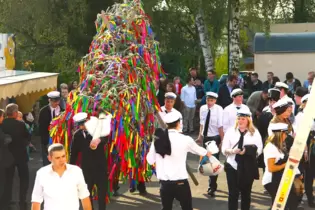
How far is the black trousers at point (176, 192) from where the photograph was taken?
25.5 feet

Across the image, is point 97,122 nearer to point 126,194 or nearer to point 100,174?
point 100,174

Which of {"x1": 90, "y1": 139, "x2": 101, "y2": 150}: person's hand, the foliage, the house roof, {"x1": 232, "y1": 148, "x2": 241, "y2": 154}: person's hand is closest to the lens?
{"x1": 232, "y1": 148, "x2": 241, "y2": 154}: person's hand

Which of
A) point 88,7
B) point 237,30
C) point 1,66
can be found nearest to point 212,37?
point 237,30

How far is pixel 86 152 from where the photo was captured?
8930 mm

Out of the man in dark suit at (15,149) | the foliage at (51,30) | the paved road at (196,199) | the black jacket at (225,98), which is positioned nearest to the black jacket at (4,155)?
the man in dark suit at (15,149)

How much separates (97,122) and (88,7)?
1259 centimetres

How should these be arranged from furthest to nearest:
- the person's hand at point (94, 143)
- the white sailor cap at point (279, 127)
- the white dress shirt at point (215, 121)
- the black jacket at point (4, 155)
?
the white dress shirt at point (215, 121) < the black jacket at point (4, 155) < the person's hand at point (94, 143) < the white sailor cap at point (279, 127)

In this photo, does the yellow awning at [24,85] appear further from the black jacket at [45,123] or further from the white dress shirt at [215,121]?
the white dress shirt at [215,121]

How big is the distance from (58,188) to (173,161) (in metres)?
1.89

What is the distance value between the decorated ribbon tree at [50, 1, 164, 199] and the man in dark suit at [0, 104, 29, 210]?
0.56 meters

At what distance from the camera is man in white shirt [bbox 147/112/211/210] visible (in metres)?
7.73

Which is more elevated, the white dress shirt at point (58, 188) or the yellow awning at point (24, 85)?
the yellow awning at point (24, 85)

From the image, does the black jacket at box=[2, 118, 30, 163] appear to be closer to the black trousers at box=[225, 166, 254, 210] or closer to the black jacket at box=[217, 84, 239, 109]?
the black trousers at box=[225, 166, 254, 210]

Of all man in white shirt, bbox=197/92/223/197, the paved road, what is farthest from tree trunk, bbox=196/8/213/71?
man in white shirt, bbox=197/92/223/197
